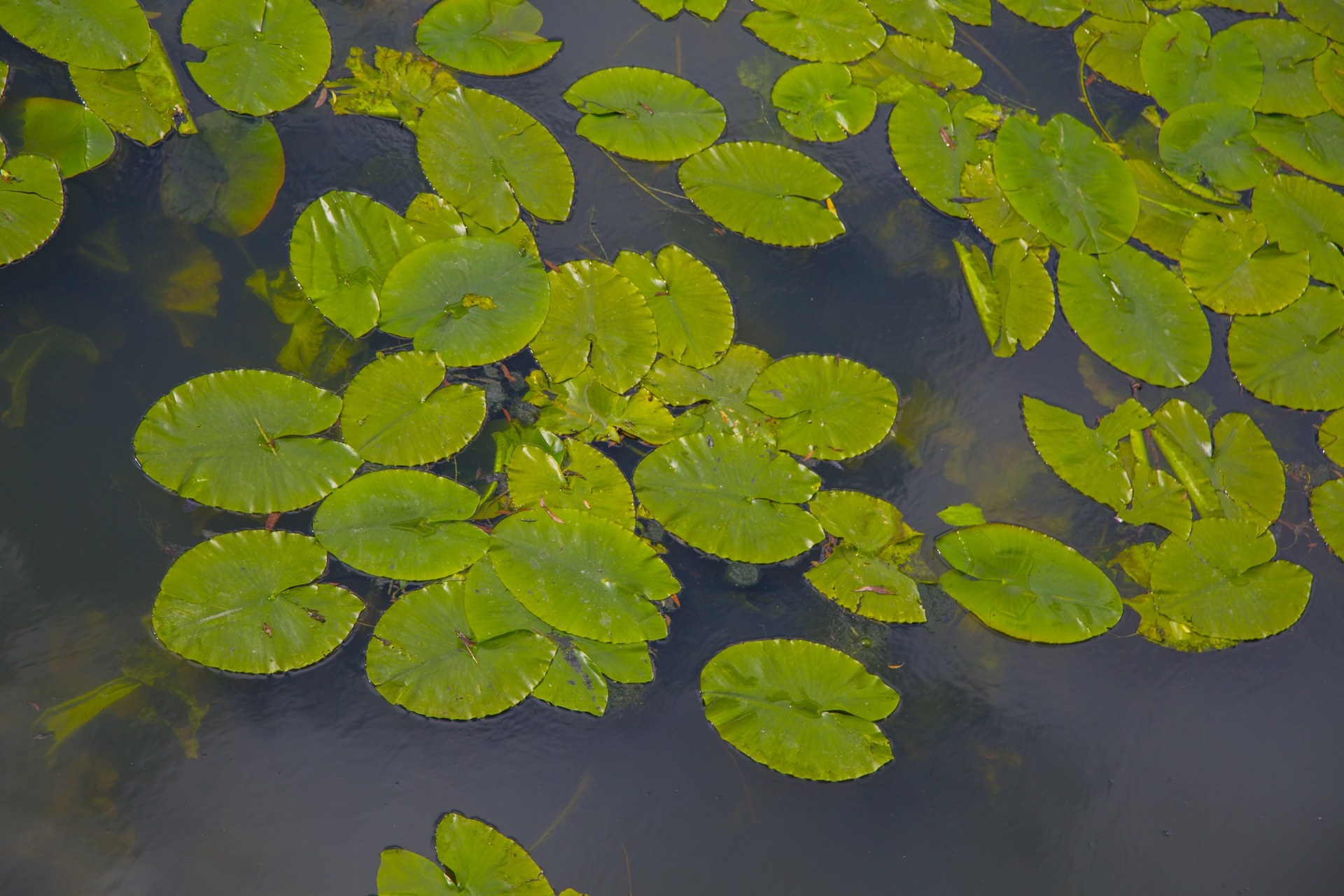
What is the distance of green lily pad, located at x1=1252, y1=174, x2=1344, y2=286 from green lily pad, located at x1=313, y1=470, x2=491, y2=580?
2.54 m

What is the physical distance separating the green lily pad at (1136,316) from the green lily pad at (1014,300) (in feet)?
0.20

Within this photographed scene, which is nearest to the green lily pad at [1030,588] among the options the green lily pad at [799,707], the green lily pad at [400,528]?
the green lily pad at [799,707]

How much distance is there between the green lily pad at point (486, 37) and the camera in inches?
83.7

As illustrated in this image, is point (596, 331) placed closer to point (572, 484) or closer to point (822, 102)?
point (572, 484)

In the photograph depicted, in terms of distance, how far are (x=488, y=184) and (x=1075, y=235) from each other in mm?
1698

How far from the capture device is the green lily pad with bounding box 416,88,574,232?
1.96 m

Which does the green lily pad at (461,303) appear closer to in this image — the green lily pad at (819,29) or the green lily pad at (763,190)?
the green lily pad at (763,190)

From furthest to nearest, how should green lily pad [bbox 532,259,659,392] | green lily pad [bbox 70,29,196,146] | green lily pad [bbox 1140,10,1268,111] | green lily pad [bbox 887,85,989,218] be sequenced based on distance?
green lily pad [bbox 1140,10,1268,111], green lily pad [bbox 887,85,989,218], green lily pad [bbox 70,29,196,146], green lily pad [bbox 532,259,659,392]

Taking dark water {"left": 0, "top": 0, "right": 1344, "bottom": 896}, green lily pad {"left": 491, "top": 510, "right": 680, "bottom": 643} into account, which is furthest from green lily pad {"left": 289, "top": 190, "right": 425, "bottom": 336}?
green lily pad {"left": 491, "top": 510, "right": 680, "bottom": 643}

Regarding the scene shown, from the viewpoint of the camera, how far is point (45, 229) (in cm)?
189

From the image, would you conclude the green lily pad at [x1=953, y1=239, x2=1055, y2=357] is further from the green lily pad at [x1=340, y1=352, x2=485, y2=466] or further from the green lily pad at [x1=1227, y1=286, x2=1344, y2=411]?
the green lily pad at [x1=340, y1=352, x2=485, y2=466]

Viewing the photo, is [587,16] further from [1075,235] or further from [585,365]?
[1075,235]

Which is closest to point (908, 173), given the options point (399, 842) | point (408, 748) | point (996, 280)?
point (996, 280)

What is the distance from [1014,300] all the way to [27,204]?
8.85ft
